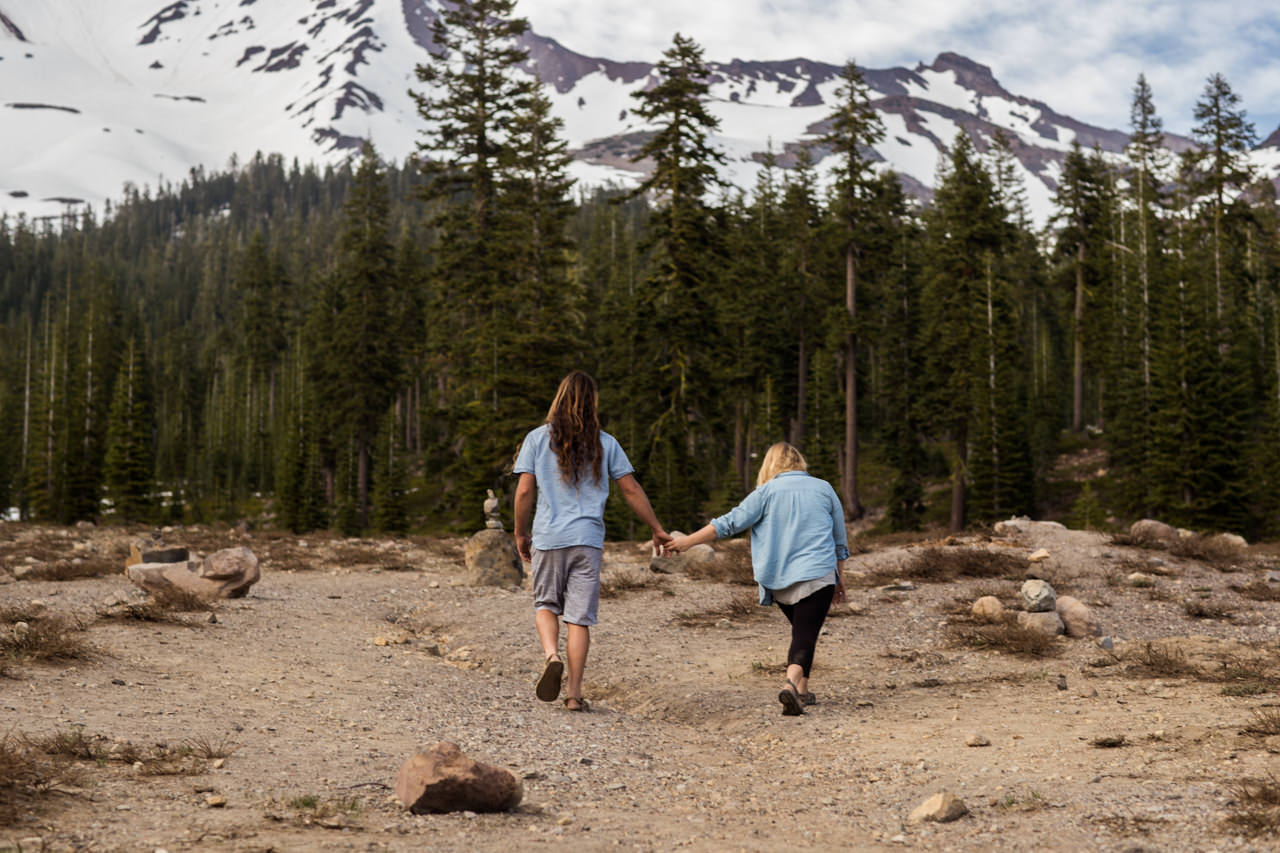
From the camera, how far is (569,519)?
6.92 metres

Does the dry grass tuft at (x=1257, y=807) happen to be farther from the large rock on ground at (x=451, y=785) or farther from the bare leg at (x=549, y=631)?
the bare leg at (x=549, y=631)

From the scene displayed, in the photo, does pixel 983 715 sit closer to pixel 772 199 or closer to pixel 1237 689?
pixel 1237 689

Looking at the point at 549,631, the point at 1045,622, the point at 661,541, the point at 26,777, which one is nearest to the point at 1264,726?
the point at 661,541

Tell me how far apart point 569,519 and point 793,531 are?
1695mm

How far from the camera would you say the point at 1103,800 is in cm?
454

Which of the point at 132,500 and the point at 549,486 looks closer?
the point at 549,486

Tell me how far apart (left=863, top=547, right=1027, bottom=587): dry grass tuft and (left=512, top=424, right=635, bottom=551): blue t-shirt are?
777 cm

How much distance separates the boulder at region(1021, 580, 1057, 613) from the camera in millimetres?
9961

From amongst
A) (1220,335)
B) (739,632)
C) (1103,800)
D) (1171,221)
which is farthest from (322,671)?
(1171,221)

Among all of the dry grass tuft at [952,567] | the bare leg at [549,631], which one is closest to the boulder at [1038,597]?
the dry grass tuft at [952,567]

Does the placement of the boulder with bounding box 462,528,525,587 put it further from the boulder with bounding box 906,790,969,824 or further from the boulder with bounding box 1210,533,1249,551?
the boulder with bounding box 1210,533,1249,551

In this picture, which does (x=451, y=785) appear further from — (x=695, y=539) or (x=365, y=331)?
(x=365, y=331)

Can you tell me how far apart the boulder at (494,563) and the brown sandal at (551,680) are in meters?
7.97

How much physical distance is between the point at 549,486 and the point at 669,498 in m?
26.8
